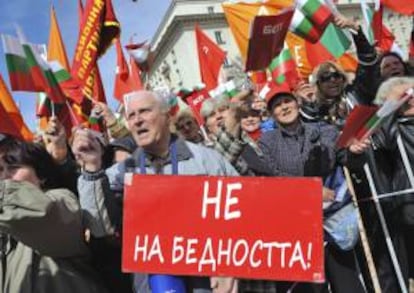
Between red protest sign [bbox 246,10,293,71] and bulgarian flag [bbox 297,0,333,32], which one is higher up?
bulgarian flag [bbox 297,0,333,32]

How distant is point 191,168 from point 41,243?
3.13ft

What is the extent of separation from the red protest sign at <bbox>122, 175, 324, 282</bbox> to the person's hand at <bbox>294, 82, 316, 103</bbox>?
2693 millimetres

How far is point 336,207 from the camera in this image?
4.36 metres

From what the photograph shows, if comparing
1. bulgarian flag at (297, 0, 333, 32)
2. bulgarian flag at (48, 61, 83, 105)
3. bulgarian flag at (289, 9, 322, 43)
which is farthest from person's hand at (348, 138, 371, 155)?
bulgarian flag at (48, 61, 83, 105)

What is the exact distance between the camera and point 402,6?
675cm

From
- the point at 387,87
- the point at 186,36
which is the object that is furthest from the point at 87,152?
the point at 186,36

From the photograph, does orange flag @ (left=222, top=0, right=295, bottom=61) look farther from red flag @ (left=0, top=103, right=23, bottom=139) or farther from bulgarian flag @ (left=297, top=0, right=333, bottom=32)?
red flag @ (left=0, top=103, right=23, bottom=139)

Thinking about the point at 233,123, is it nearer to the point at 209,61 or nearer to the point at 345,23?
the point at 345,23

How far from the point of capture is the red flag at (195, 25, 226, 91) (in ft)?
32.3

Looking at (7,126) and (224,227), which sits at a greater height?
(7,126)

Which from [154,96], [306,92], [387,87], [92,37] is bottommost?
[154,96]

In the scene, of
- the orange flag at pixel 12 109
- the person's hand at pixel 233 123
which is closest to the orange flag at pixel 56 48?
the orange flag at pixel 12 109

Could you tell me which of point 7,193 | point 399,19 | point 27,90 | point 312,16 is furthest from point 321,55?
point 399,19

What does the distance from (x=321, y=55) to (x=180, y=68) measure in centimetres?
5441
